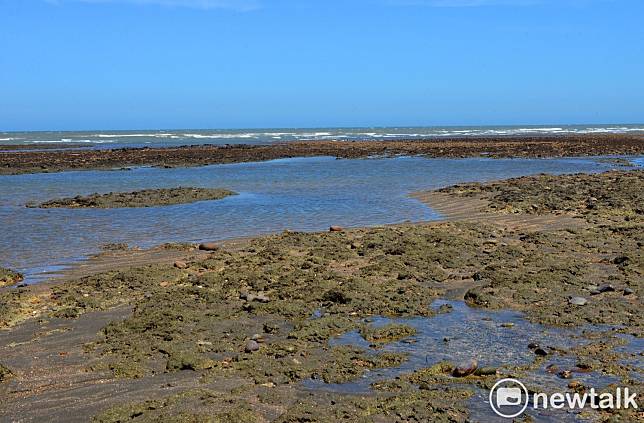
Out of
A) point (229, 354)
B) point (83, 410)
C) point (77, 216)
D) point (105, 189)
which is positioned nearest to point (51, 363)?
point (83, 410)

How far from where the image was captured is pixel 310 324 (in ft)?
23.3

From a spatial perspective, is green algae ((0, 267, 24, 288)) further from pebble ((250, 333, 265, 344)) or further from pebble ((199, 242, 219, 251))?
pebble ((250, 333, 265, 344))

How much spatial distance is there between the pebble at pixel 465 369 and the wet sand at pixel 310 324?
5 centimetres

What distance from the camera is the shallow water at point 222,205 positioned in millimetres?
13328

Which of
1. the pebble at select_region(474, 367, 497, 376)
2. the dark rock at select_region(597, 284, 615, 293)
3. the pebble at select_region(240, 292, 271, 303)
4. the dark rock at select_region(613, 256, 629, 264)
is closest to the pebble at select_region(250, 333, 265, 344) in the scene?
the pebble at select_region(240, 292, 271, 303)

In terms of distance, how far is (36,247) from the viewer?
40.8 feet

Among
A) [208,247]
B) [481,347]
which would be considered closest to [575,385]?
[481,347]

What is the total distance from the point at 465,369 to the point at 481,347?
828 mm

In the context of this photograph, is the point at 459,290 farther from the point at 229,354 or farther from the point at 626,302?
the point at 229,354

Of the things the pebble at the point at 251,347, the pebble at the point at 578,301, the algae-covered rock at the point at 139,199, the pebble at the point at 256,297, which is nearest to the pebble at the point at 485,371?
the pebble at the point at 251,347

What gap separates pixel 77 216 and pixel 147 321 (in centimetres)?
1068

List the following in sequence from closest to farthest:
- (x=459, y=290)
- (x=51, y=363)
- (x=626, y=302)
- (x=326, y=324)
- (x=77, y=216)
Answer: (x=51, y=363), (x=326, y=324), (x=626, y=302), (x=459, y=290), (x=77, y=216)

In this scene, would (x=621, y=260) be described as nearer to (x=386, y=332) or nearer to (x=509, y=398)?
(x=386, y=332)

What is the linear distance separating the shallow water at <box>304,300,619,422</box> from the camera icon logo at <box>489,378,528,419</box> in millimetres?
64
